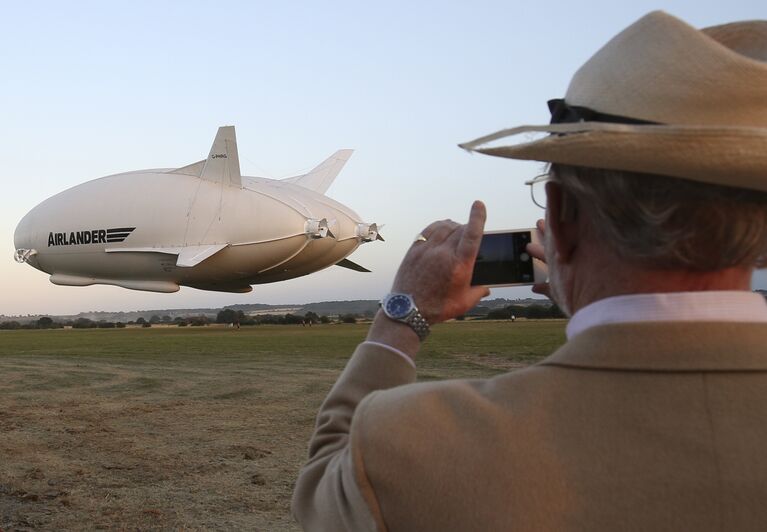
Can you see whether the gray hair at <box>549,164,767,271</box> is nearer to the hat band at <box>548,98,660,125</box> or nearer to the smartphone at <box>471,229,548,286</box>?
the hat band at <box>548,98,660,125</box>

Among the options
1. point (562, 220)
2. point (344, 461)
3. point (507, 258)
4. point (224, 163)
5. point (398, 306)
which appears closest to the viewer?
point (344, 461)

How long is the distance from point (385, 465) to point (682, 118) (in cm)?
76

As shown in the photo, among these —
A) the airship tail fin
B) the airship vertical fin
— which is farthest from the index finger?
the airship tail fin

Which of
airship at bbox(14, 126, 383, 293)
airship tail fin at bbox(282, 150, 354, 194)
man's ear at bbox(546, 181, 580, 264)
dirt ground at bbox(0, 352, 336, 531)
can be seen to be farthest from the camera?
airship tail fin at bbox(282, 150, 354, 194)

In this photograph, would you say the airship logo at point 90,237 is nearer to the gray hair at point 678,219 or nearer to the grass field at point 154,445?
the grass field at point 154,445

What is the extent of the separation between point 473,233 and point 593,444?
0.65 metres

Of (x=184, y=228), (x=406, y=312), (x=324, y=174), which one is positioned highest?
(x=324, y=174)

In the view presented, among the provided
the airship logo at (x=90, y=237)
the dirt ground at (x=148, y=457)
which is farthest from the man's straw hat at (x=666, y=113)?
the airship logo at (x=90, y=237)

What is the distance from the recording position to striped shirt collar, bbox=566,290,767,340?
1246mm

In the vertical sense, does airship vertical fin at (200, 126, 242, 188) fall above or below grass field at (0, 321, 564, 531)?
above

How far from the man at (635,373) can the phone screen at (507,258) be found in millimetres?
656

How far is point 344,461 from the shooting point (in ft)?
4.35

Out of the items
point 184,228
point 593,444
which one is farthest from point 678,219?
point 184,228

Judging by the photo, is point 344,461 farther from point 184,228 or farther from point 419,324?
point 184,228
